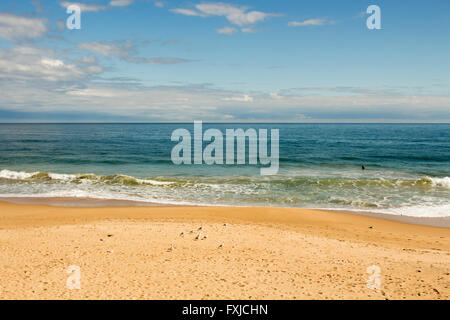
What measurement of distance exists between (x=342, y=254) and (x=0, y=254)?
30.7ft

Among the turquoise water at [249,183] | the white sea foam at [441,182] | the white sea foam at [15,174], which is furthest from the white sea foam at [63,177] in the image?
the white sea foam at [441,182]

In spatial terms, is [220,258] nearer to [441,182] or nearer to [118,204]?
[118,204]

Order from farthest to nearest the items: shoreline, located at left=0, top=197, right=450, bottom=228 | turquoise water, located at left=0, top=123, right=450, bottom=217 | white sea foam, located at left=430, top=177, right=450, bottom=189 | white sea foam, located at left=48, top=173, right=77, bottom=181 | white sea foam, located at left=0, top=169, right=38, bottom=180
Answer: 1. white sea foam, located at left=0, top=169, right=38, bottom=180
2. white sea foam, located at left=48, top=173, right=77, bottom=181
3. white sea foam, located at left=430, top=177, right=450, bottom=189
4. turquoise water, located at left=0, top=123, right=450, bottom=217
5. shoreline, located at left=0, top=197, right=450, bottom=228

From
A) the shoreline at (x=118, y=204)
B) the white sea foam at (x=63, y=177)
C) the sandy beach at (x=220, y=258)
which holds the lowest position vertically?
the shoreline at (x=118, y=204)

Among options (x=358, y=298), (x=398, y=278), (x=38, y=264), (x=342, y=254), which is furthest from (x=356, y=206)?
(x=38, y=264)

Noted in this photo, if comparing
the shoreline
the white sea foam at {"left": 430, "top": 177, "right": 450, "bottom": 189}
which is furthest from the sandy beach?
the white sea foam at {"left": 430, "top": 177, "right": 450, "bottom": 189}

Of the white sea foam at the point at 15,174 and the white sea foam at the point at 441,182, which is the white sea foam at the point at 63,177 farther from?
the white sea foam at the point at 441,182

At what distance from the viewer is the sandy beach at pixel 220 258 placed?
21.5 feet

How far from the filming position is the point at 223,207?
51.5ft

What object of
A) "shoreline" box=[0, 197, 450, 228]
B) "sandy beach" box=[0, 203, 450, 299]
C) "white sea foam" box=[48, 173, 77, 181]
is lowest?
"shoreline" box=[0, 197, 450, 228]

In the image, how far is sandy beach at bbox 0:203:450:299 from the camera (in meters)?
6.57

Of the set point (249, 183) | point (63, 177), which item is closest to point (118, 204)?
point (249, 183)

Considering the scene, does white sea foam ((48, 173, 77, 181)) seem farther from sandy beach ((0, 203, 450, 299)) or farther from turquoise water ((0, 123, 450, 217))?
sandy beach ((0, 203, 450, 299))
